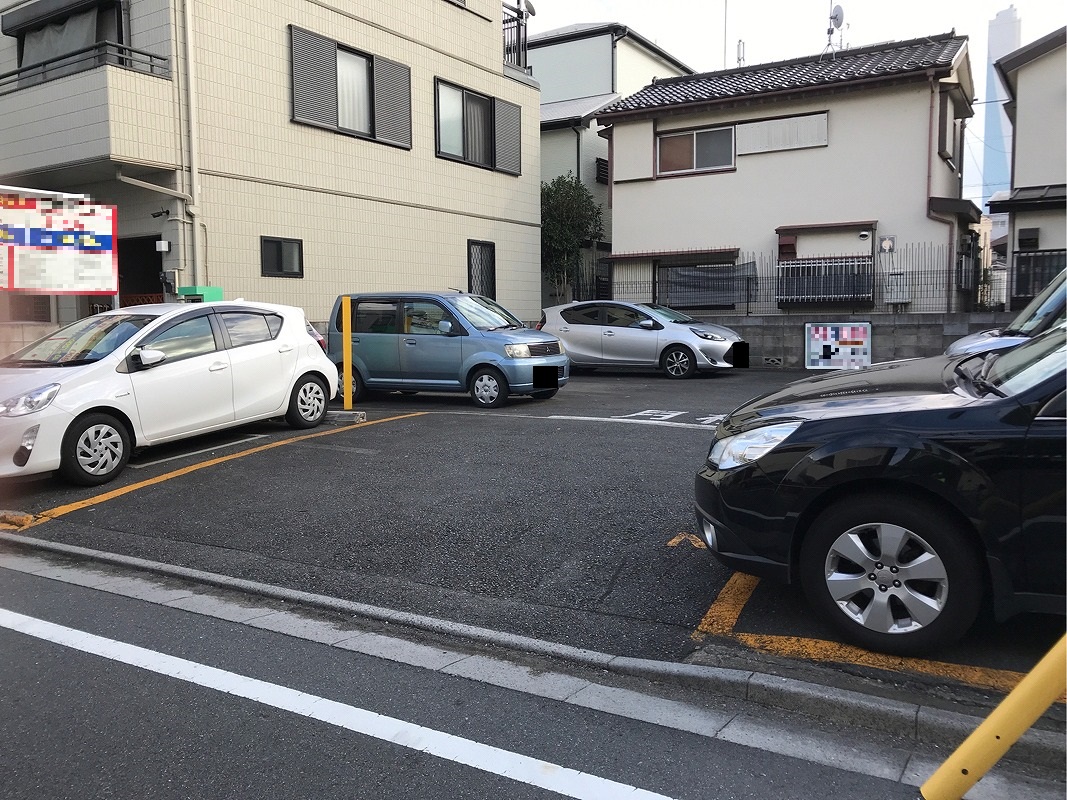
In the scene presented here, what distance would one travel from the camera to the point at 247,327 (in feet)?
29.7

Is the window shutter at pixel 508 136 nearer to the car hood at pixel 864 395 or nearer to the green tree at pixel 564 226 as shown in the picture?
the green tree at pixel 564 226

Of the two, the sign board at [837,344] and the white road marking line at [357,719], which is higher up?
the sign board at [837,344]

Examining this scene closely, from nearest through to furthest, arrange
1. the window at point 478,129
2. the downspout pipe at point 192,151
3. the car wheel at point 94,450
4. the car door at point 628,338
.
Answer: the car wheel at point 94,450 < the downspout pipe at point 192,151 < the car door at point 628,338 < the window at point 478,129

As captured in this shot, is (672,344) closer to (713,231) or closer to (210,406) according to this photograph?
(713,231)

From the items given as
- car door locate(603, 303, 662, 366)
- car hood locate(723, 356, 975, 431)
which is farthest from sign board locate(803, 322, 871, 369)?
car hood locate(723, 356, 975, 431)

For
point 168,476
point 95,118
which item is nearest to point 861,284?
point 95,118

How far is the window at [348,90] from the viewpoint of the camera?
14.9m

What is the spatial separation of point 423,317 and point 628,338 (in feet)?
17.5

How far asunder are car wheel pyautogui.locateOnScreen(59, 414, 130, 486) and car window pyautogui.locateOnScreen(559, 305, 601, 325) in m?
10.1

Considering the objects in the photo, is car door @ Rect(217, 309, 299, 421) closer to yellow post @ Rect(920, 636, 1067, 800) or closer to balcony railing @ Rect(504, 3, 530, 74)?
yellow post @ Rect(920, 636, 1067, 800)

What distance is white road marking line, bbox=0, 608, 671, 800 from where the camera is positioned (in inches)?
117

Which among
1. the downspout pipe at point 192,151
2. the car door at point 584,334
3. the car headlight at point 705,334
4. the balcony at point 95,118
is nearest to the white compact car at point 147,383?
the downspout pipe at point 192,151

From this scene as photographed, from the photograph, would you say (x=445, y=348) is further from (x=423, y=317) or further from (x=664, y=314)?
(x=664, y=314)

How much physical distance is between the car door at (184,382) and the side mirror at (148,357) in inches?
1.3
